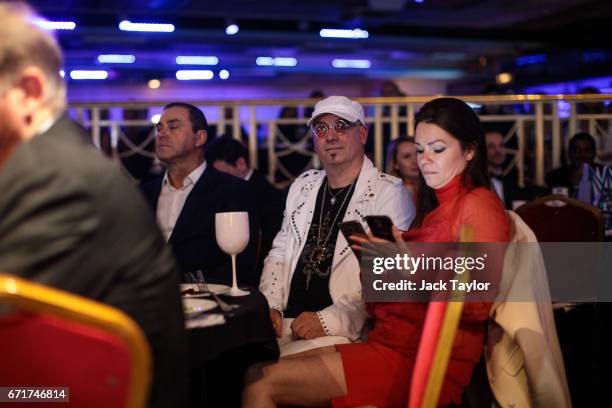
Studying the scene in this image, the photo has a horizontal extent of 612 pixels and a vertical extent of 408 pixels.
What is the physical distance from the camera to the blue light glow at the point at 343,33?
11.1m

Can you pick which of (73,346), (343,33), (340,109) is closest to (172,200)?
(340,109)

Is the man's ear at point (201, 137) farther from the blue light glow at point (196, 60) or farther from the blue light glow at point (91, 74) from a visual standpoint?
the blue light glow at point (91, 74)

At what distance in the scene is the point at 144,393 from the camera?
3.08 feet

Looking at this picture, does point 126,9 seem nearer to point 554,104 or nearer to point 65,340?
point 554,104

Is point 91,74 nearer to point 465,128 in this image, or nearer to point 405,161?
point 405,161

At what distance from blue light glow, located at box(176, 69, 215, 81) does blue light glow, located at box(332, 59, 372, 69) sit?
252 centimetres

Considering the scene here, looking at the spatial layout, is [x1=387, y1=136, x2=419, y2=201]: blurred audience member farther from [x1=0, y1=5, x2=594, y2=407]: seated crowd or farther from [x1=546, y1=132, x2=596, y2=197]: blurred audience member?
[x1=546, y1=132, x2=596, y2=197]: blurred audience member

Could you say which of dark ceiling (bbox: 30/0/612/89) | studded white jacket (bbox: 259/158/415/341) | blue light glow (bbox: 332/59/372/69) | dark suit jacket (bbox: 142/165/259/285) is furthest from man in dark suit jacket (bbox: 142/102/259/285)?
blue light glow (bbox: 332/59/372/69)

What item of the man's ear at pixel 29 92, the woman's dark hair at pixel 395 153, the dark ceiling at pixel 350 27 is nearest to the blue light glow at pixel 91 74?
the dark ceiling at pixel 350 27

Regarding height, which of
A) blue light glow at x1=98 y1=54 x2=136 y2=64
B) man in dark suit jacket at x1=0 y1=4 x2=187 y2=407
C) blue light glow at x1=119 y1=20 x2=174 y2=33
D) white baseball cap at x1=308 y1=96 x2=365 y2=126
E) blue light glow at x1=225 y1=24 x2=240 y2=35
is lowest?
man in dark suit jacket at x1=0 y1=4 x2=187 y2=407

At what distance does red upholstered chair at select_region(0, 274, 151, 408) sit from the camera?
88cm

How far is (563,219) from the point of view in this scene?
3.63 meters

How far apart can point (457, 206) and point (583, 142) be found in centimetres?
329

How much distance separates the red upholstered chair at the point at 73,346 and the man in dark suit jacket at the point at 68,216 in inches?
1.8
